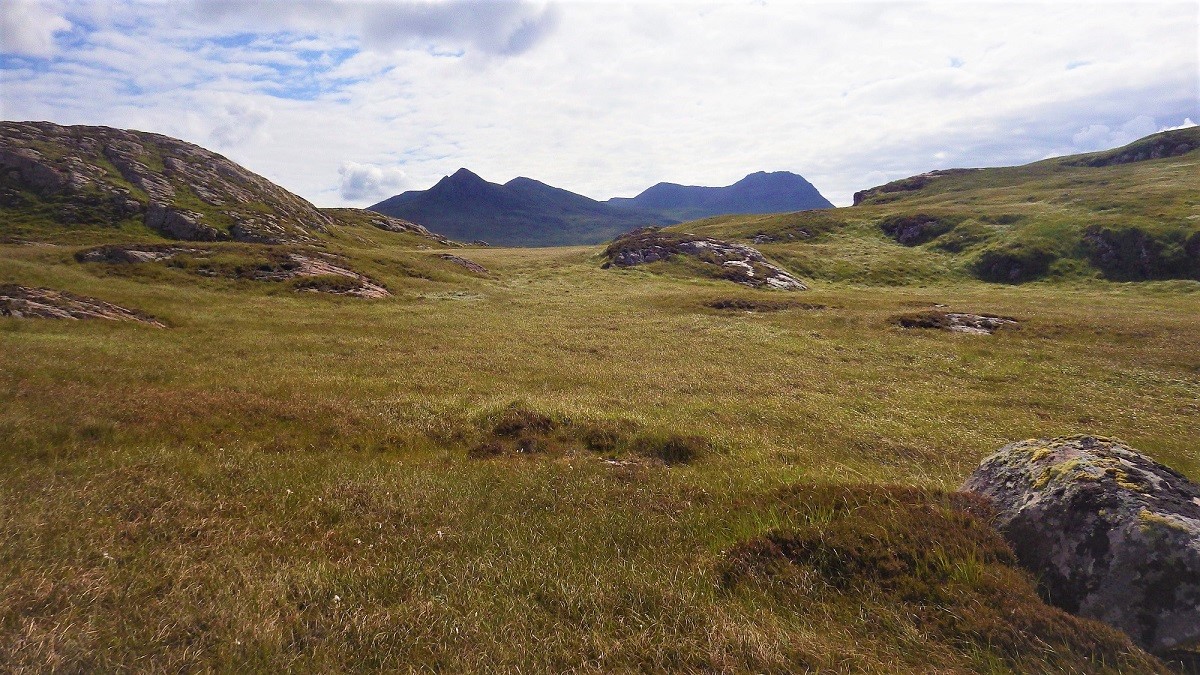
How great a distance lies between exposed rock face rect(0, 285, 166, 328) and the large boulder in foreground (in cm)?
4039

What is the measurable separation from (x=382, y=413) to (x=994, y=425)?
2188 cm

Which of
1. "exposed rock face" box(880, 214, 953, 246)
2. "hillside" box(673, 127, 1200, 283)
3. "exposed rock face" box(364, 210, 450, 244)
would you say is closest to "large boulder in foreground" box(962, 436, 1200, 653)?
"hillside" box(673, 127, 1200, 283)

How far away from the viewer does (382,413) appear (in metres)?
16.2

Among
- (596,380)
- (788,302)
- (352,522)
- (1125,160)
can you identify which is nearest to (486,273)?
(788,302)

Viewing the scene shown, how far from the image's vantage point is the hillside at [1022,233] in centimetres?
8094

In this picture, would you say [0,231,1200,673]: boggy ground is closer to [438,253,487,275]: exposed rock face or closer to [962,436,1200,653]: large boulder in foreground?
[962,436,1200,653]: large boulder in foreground

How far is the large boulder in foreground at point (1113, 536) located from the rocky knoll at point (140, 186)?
10560 centimetres

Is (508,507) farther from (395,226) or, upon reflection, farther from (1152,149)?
(1152,149)

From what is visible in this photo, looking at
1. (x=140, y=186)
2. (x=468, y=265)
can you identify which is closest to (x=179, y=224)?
(x=140, y=186)

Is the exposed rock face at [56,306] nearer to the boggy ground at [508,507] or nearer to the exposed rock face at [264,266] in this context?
the boggy ground at [508,507]

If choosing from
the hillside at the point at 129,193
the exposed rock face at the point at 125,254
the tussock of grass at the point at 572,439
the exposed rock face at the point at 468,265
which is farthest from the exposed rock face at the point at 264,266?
the tussock of grass at the point at 572,439

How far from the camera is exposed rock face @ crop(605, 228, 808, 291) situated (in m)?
80.4

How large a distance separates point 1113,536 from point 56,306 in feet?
148

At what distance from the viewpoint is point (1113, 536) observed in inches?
241
